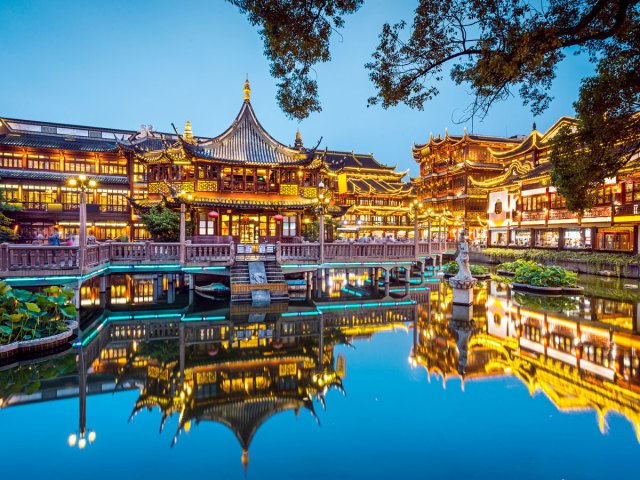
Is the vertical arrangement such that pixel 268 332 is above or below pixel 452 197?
below

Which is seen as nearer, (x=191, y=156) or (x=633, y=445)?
(x=633, y=445)

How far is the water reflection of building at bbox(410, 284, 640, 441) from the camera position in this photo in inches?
262

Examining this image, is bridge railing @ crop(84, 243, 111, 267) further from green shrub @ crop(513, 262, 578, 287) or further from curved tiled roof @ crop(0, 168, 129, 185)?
curved tiled roof @ crop(0, 168, 129, 185)

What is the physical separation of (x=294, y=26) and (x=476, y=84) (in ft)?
11.4

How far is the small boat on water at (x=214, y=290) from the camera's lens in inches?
663

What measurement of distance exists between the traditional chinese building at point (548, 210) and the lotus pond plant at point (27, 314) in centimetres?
2693

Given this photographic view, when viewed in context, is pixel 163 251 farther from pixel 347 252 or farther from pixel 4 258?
pixel 347 252

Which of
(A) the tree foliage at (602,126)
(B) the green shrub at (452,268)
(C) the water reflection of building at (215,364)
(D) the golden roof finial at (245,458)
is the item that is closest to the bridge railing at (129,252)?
(C) the water reflection of building at (215,364)

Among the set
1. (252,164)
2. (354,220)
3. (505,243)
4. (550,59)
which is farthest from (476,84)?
(354,220)

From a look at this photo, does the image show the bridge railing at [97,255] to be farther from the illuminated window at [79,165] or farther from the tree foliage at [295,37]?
the illuminated window at [79,165]

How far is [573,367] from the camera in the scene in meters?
7.84

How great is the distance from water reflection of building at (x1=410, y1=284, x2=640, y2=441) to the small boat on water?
9.03m

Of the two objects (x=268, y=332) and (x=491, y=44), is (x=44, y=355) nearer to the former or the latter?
(x=268, y=332)

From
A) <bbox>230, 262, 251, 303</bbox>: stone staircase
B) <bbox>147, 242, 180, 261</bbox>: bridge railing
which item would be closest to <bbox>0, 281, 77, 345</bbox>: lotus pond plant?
<bbox>230, 262, 251, 303</bbox>: stone staircase
